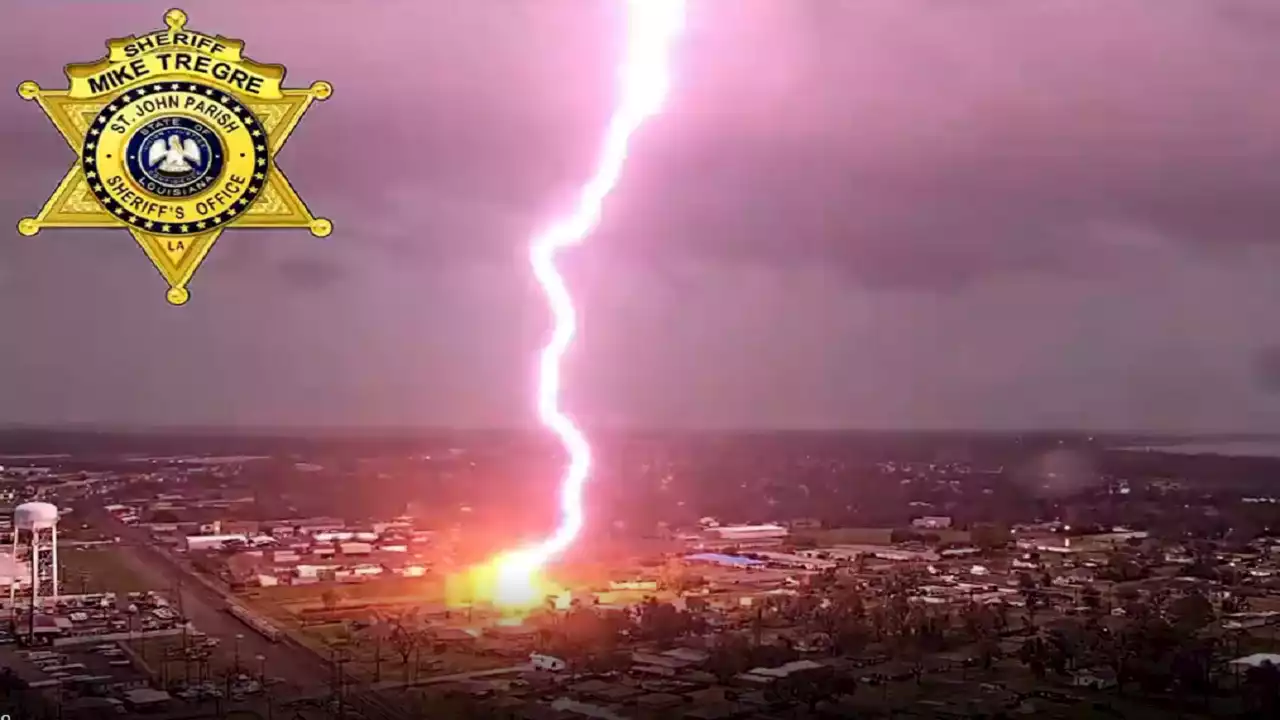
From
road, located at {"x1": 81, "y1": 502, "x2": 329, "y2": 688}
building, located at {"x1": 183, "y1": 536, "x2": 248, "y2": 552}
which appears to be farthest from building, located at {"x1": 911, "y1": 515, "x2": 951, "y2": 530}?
building, located at {"x1": 183, "y1": 536, "x2": 248, "y2": 552}

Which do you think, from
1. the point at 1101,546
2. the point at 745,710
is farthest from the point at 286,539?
the point at 1101,546

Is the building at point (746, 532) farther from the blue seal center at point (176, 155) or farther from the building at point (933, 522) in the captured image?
the blue seal center at point (176, 155)

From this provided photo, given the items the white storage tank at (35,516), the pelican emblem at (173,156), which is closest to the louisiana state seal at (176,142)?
the pelican emblem at (173,156)

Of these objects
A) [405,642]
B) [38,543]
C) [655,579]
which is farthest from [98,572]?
[655,579]

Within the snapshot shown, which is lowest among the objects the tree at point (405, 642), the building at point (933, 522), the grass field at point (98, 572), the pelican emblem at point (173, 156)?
the tree at point (405, 642)

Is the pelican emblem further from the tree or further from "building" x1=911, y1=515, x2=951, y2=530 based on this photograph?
"building" x1=911, y1=515, x2=951, y2=530

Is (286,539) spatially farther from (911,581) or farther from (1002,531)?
(1002,531)
